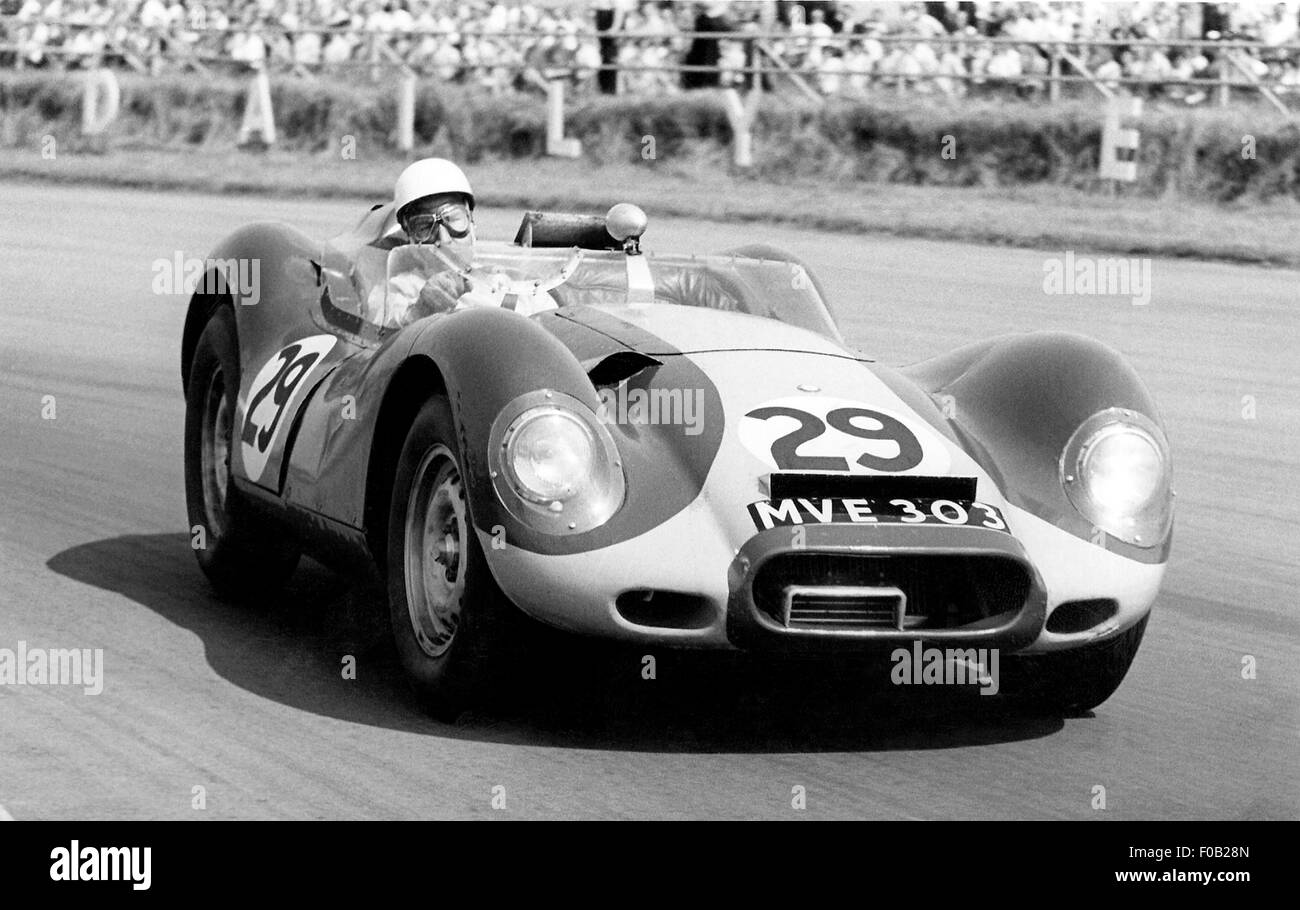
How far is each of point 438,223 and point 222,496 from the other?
1.12m

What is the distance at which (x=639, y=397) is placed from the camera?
5.09m

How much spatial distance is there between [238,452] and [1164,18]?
14372 mm

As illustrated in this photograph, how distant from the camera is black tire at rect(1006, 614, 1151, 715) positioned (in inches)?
200

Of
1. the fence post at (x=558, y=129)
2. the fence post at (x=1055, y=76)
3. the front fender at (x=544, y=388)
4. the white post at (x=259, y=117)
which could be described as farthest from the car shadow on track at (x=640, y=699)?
the white post at (x=259, y=117)

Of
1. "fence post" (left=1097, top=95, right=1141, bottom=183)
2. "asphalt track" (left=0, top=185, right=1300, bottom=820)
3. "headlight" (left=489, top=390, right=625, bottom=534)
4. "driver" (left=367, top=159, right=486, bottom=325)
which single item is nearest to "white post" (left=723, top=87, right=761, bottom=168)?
"fence post" (left=1097, top=95, right=1141, bottom=183)

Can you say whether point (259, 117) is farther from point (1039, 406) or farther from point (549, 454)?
point (549, 454)

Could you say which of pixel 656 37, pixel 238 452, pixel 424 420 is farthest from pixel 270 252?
pixel 656 37

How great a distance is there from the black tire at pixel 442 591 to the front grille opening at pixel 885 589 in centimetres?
60

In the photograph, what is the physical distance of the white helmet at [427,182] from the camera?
6605mm

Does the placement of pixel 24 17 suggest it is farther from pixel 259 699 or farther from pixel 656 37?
pixel 259 699

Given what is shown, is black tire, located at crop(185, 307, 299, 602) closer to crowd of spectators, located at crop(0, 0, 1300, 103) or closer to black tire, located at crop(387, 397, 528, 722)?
black tire, located at crop(387, 397, 528, 722)

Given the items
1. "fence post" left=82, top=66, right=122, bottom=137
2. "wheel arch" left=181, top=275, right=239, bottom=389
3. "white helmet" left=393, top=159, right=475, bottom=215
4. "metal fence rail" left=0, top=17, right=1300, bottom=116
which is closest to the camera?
"white helmet" left=393, top=159, right=475, bottom=215

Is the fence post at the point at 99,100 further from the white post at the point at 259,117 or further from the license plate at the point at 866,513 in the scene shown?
the license plate at the point at 866,513

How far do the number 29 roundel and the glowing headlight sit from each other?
1480 millimetres
